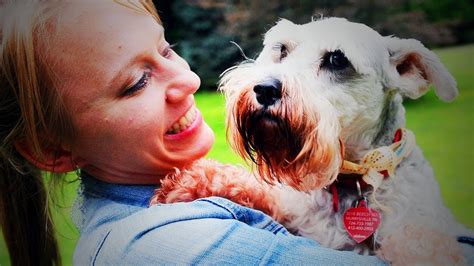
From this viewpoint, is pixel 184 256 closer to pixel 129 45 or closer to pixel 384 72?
pixel 129 45

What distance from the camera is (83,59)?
0.87 m

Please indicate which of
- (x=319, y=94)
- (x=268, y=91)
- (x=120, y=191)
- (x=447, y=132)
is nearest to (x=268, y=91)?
(x=268, y=91)

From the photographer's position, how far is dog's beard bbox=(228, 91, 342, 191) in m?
0.93

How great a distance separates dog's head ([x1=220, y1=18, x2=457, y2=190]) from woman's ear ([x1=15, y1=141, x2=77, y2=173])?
306 millimetres

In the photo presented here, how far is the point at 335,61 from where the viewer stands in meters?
0.97

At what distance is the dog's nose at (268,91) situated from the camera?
3.01ft

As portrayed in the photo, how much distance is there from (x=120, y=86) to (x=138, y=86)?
0.10 feet

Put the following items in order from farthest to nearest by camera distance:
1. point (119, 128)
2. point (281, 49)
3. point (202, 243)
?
point (281, 49) < point (119, 128) < point (202, 243)

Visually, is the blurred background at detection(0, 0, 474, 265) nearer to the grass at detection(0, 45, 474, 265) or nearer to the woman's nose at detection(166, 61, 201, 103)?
the grass at detection(0, 45, 474, 265)

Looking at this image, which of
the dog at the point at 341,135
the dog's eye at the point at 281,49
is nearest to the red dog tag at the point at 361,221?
the dog at the point at 341,135

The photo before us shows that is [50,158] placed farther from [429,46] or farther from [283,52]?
[429,46]

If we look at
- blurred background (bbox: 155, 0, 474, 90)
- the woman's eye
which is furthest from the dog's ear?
the woman's eye

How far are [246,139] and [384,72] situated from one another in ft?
0.92

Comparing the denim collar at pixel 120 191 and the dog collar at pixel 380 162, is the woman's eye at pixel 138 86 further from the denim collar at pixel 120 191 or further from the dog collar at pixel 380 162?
the dog collar at pixel 380 162
